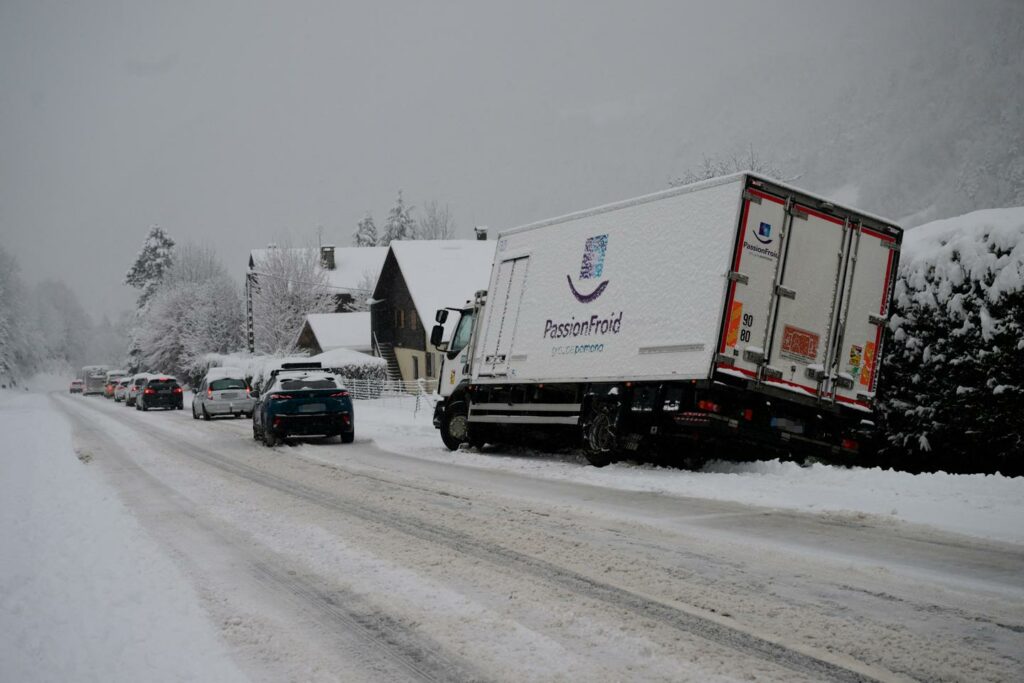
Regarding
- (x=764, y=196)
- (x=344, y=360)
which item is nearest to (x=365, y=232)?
(x=344, y=360)

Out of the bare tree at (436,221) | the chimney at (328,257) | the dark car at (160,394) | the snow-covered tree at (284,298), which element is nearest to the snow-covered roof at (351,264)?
the chimney at (328,257)

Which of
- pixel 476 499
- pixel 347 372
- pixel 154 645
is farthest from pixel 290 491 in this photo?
pixel 347 372

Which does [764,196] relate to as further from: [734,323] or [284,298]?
[284,298]

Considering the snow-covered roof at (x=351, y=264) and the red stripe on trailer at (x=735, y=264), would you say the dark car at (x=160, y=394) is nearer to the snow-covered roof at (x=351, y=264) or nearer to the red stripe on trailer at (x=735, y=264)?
the snow-covered roof at (x=351, y=264)

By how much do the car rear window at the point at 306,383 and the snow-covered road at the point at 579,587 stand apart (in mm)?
8004

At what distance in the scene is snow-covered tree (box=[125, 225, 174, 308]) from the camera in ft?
309

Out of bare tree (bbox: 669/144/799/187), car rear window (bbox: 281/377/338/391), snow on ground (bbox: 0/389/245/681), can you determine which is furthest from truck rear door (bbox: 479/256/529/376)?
bare tree (bbox: 669/144/799/187)

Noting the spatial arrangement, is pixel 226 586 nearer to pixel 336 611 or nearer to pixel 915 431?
pixel 336 611

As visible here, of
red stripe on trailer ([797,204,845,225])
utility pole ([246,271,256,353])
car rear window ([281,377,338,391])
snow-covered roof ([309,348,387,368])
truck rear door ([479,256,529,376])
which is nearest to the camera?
red stripe on trailer ([797,204,845,225])

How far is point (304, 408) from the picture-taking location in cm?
1830

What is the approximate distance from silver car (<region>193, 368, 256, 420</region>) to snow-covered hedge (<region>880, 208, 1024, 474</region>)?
22.7 meters

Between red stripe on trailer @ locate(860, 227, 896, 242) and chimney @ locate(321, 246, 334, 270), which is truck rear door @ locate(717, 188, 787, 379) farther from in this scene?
chimney @ locate(321, 246, 334, 270)

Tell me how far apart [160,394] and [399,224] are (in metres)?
65.9

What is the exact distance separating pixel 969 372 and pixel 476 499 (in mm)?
6222
